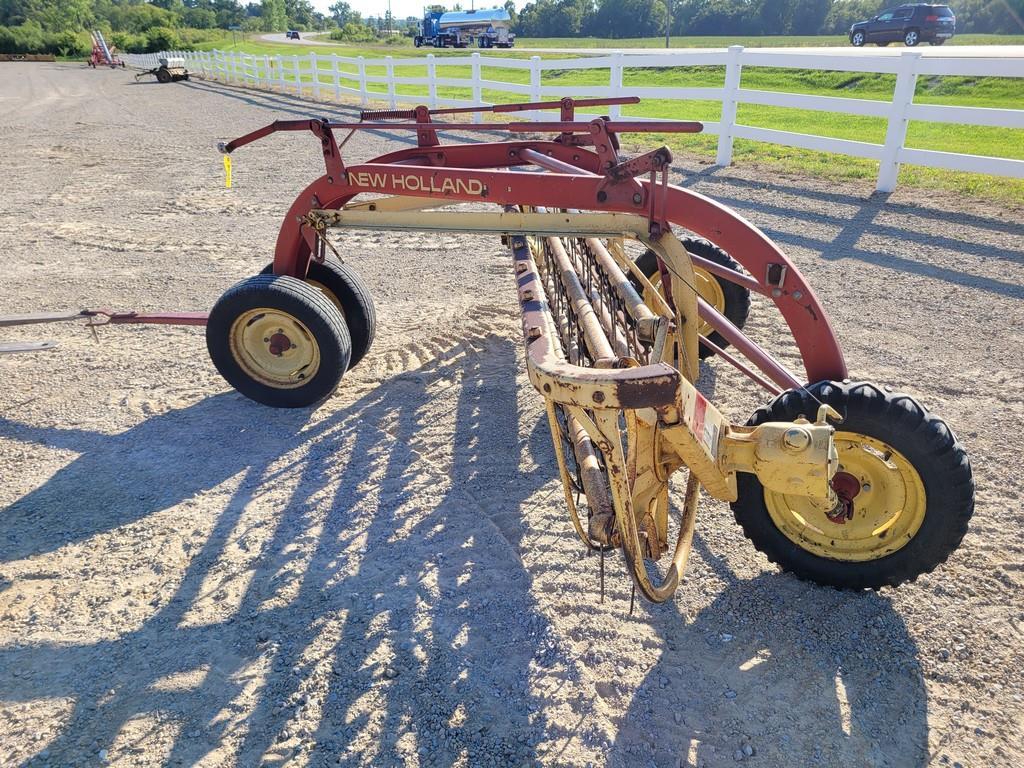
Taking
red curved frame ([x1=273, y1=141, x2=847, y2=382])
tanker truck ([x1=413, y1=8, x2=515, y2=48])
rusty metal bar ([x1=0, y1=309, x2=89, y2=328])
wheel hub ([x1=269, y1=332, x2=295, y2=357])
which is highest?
tanker truck ([x1=413, y1=8, x2=515, y2=48])

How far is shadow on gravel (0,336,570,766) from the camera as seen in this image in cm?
256

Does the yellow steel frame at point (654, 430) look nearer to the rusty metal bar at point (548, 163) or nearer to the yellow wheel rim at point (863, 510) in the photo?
the yellow wheel rim at point (863, 510)

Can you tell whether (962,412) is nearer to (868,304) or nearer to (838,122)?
(868,304)

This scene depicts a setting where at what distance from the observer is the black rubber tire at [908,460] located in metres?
2.78

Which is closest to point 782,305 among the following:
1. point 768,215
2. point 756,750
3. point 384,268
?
point 756,750

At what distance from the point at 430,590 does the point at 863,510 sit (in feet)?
5.77

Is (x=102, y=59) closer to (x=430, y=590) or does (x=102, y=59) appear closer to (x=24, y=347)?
(x=24, y=347)

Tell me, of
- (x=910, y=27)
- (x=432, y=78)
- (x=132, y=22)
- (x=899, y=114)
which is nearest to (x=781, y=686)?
(x=899, y=114)

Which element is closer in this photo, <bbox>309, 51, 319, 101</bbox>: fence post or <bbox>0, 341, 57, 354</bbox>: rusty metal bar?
<bbox>0, 341, 57, 354</bbox>: rusty metal bar

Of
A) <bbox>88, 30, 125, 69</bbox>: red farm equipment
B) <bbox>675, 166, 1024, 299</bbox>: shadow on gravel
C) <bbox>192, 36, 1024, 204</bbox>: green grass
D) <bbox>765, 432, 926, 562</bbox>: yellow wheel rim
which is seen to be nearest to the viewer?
<bbox>765, 432, 926, 562</bbox>: yellow wheel rim

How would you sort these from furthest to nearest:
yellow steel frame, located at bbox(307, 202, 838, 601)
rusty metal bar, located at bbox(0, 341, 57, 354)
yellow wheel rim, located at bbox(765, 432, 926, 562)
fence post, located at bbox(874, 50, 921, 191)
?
fence post, located at bbox(874, 50, 921, 191), rusty metal bar, located at bbox(0, 341, 57, 354), yellow wheel rim, located at bbox(765, 432, 926, 562), yellow steel frame, located at bbox(307, 202, 838, 601)

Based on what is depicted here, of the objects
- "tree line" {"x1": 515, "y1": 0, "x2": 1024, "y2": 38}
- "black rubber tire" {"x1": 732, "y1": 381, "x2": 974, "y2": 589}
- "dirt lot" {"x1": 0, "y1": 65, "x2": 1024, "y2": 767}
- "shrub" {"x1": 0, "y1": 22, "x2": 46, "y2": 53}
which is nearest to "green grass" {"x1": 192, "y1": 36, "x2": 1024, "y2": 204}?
"dirt lot" {"x1": 0, "y1": 65, "x2": 1024, "y2": 767}

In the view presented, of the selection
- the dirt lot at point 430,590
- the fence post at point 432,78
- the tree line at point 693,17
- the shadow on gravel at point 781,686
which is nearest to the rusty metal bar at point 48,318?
the dirt lot at point 430,590

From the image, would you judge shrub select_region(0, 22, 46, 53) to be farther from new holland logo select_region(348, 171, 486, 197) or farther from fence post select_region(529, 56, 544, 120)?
new holland logo select_region(348, 171, 486, 197)
